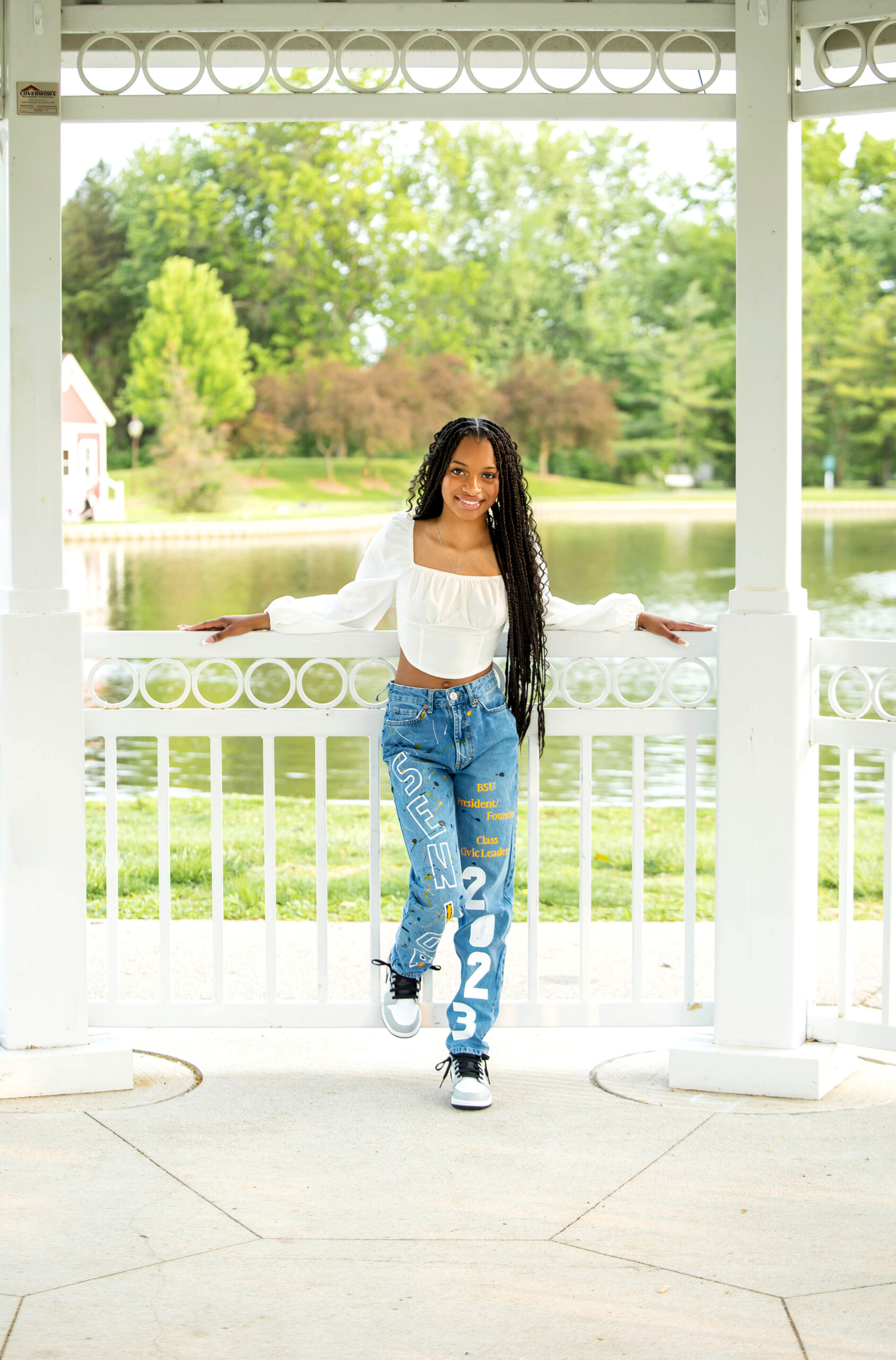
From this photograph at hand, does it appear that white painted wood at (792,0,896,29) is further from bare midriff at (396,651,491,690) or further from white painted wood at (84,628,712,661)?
bare midriff at (396,651,491,690)

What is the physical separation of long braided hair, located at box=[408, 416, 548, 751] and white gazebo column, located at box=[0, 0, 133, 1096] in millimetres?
897

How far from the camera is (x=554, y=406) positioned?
31.9 meters

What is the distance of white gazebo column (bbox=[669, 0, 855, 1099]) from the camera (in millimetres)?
3258

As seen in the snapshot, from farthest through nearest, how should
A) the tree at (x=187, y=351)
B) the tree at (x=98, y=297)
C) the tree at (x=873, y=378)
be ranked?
the tree at (x=873, y=378) → the tree at (x=98, y=297) → the tree at (x=187, y=351)

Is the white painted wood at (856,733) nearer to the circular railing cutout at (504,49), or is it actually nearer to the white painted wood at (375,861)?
the white painted wood at (375,861)

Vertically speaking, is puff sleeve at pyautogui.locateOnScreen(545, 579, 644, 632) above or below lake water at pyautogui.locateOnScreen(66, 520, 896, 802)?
below

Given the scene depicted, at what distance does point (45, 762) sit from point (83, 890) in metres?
0.33

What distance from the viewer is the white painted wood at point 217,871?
3.41m

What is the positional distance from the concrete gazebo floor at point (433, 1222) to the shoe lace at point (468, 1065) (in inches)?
3.1

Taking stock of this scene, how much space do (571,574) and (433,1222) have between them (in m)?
26.4

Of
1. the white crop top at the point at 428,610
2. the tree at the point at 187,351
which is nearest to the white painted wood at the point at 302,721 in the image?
the white crop top at the point at 428,610

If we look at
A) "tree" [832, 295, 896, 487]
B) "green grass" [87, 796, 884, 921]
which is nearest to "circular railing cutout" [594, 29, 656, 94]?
"green grass" [87, 796, 884, 921]

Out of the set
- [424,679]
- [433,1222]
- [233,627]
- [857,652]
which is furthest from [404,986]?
[857,652]

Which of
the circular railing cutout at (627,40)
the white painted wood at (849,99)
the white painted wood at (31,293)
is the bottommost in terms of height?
the white painted wood at (31,293)
